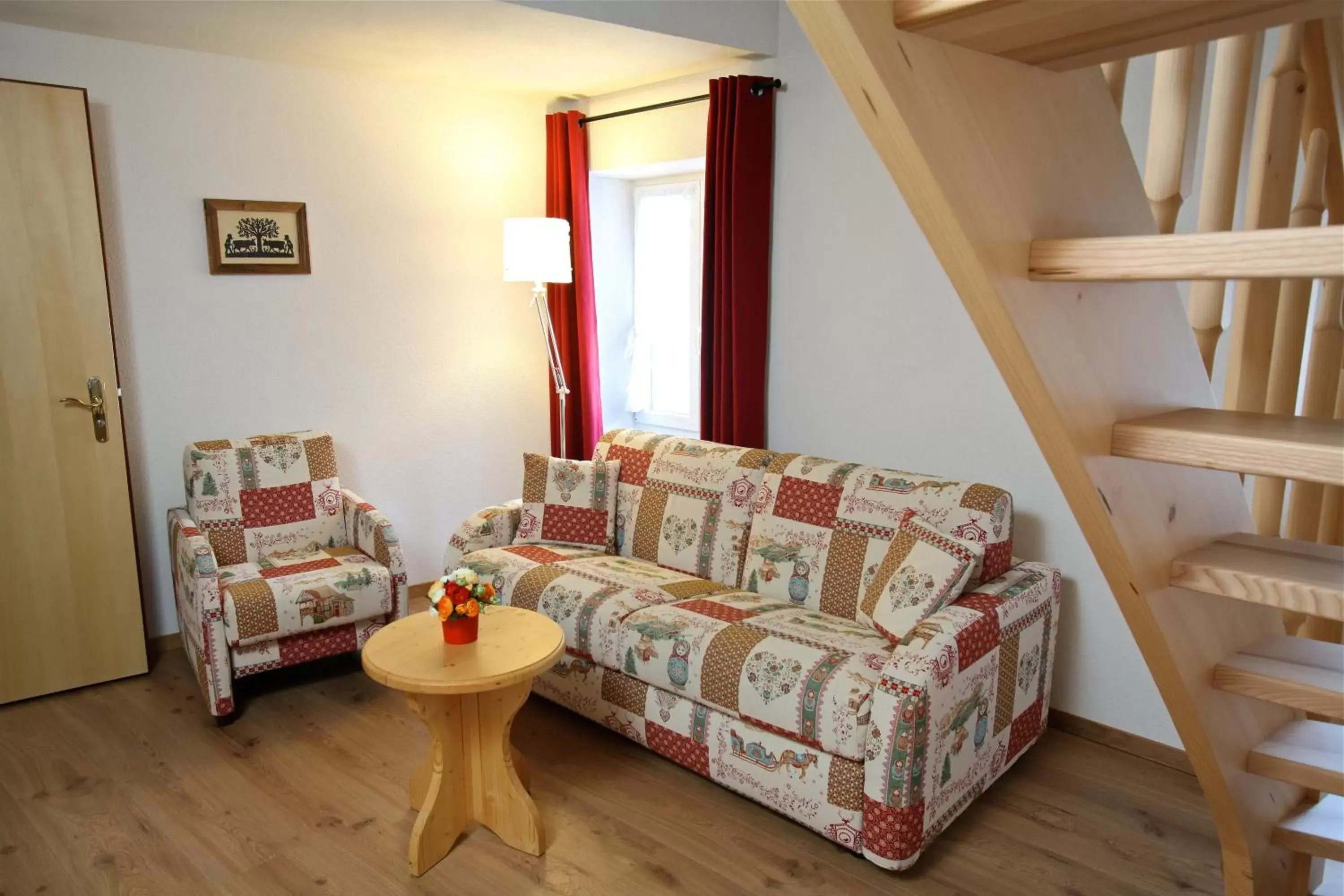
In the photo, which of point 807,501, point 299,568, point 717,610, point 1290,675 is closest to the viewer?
point 1290,675

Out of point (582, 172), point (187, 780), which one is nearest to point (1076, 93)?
point (187, 780)

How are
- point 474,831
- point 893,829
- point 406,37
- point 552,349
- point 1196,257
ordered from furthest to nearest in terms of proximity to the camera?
point 552,349 < point 406,37 < point 474,831 < point 893,829 < point 1196,257

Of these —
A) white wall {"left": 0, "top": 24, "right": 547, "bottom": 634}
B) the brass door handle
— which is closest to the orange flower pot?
the brass door handle

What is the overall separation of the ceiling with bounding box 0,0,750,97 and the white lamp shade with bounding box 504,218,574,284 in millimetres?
654

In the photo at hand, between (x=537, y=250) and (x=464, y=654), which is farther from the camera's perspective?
(x=537, y=250)

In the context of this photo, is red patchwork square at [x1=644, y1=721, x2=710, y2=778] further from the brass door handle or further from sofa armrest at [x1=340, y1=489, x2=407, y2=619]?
the brass door handle

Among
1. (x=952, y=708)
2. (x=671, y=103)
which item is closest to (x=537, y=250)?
(x=671, y=103)

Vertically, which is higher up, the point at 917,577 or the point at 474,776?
the point at 917,577

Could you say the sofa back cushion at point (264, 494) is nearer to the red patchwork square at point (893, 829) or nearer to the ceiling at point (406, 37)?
the ceiling at point (406, 37)

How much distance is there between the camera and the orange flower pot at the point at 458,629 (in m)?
2.67

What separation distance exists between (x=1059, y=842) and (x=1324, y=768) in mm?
1466

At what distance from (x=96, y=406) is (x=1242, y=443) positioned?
3749 millimetres

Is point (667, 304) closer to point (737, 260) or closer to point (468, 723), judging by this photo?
point (737, 260)

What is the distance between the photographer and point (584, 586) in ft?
10.9
